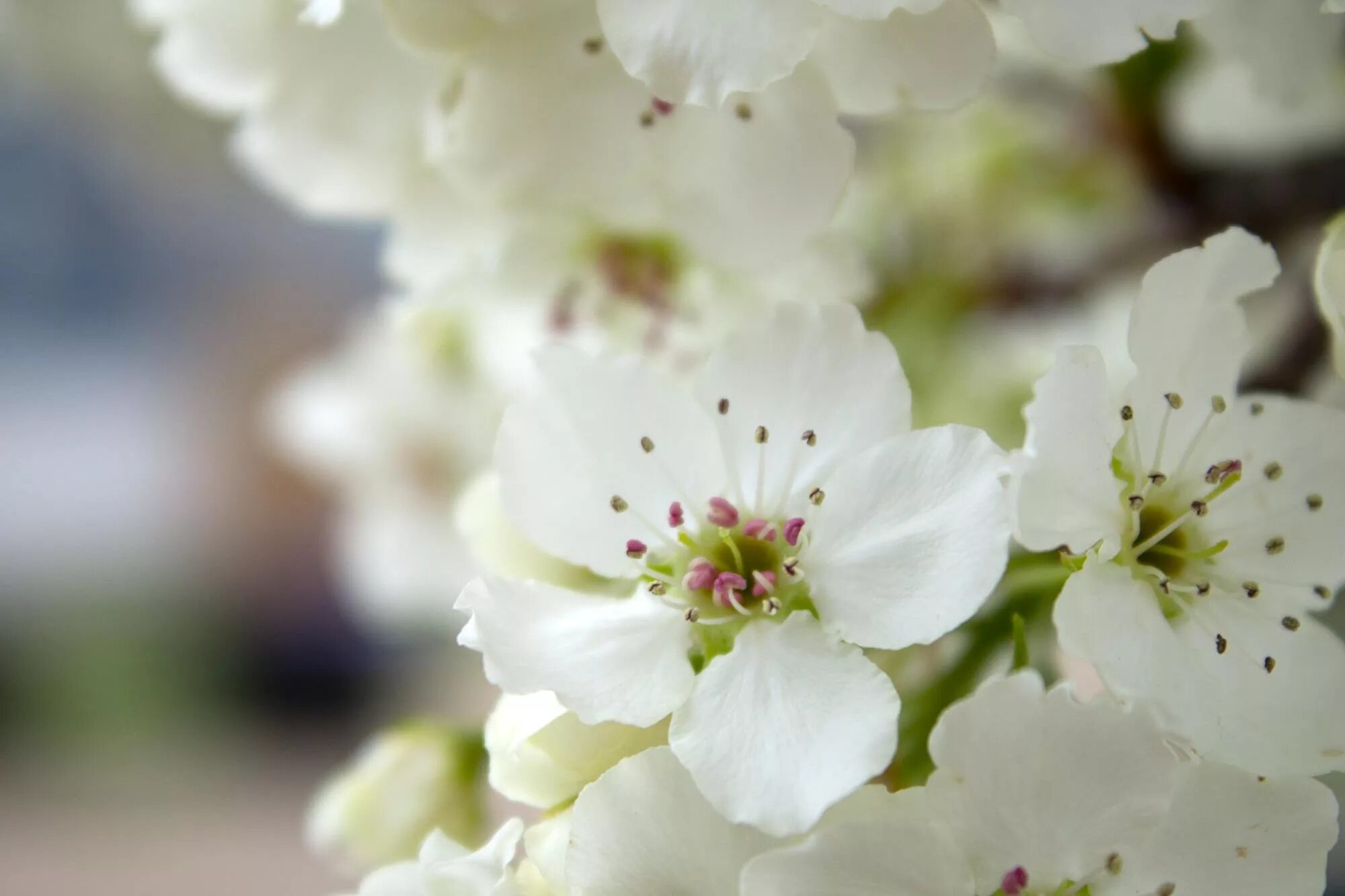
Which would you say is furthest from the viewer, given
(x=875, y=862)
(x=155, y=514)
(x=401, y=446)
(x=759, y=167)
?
(x=155, y=514)

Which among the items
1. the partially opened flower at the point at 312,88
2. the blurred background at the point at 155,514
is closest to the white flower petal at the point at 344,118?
the partially opened flower at the point at 312,88

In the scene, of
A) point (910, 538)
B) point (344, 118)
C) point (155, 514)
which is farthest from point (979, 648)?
point (155, 514)

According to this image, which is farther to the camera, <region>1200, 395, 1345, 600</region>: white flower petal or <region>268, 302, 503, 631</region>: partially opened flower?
<region>268, 302, 503, 631</region>: partially opened flower

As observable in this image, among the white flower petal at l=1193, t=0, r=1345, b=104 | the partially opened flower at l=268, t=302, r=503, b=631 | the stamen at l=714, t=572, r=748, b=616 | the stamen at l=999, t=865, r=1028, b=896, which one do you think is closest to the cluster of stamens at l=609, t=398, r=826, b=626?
the stamen at l=714, t=572, r=748, b=616

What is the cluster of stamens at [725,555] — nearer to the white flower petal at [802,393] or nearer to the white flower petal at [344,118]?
the white flower petal at [802,393]

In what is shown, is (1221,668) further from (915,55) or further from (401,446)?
(401,446)

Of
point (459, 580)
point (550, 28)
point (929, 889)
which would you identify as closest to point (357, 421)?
point (459, 580)

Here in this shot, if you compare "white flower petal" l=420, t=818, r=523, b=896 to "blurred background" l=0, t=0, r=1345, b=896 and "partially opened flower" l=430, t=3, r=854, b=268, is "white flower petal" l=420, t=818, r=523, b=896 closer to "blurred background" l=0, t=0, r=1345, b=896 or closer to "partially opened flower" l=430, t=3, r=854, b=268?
"partially opened flower" l=430, t=3, r=854, b=268
